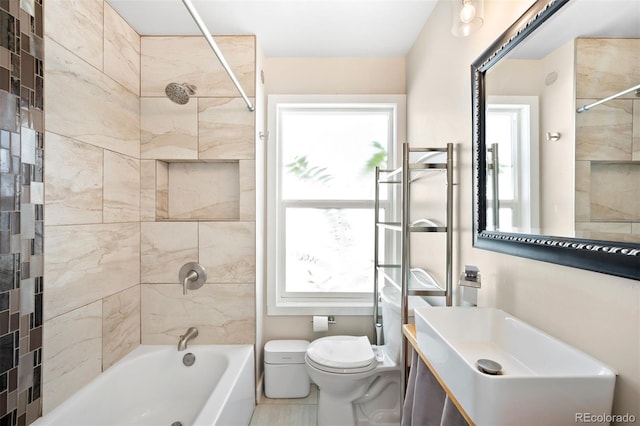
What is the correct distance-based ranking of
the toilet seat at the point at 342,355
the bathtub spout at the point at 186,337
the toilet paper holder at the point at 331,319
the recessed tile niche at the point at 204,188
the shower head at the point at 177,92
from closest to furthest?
the shower head at the point at 177,92, the toilet seat at the point at 342,355, the bathtub spout at the point at 186,337, the recessed tile niche at the point at 204,188, the toilet paper holder at the point at 331,319

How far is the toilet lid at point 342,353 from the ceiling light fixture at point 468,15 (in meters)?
1.60

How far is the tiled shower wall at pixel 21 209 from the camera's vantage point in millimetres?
1050

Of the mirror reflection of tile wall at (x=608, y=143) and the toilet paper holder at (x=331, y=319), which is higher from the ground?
the mirror reflection of tile wall at (x=608, y=143)

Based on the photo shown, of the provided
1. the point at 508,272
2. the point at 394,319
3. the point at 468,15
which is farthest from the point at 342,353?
the point at 468,15

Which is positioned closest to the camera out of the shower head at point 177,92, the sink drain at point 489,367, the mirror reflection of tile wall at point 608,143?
the mirror reflection of tile wall at point 608,143

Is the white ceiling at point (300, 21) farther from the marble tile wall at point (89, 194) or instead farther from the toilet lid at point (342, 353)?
the toilet lid at point (342, 353)

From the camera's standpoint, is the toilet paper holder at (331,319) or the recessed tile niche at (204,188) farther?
the toilet paper holder at (331,319)

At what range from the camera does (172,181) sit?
80.1 inches

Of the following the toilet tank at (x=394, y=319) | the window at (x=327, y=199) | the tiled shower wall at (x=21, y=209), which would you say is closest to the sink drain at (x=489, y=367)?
the toilet tank at (x=394, y=319)

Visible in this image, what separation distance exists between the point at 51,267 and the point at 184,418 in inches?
41.2

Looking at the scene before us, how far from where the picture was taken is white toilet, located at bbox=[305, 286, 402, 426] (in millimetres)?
1622

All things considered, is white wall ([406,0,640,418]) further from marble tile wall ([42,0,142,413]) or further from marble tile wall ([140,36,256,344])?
marble tile wall ([42,0,142,413])

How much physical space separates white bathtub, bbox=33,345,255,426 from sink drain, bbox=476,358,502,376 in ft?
3.39

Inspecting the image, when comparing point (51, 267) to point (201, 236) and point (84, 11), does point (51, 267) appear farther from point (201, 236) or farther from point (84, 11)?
point (84, 11)
